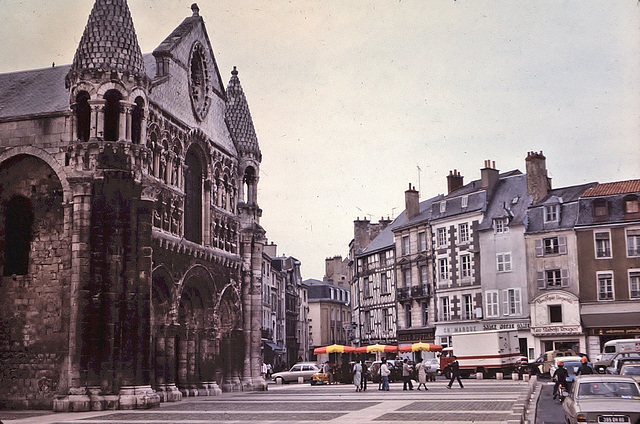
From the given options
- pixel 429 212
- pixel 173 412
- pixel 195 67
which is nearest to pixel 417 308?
pixel 429 212

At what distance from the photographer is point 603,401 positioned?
14750mm

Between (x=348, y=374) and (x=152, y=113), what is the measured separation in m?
22.4

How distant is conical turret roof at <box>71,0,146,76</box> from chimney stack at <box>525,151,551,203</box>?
31464 mm

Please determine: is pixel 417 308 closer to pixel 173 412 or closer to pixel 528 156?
pixel 528 156

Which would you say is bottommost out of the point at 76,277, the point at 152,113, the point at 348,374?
the point at 348,374

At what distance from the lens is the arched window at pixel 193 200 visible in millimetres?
32406

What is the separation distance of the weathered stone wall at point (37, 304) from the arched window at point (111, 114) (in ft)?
7.41

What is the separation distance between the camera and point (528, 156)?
5175 centimetres

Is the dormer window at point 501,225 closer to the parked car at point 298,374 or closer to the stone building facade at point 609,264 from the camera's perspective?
the stone building facade at point 609,264

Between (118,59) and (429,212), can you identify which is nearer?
(118,59)

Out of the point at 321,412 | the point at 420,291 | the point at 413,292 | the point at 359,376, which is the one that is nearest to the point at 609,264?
the point at 420,291

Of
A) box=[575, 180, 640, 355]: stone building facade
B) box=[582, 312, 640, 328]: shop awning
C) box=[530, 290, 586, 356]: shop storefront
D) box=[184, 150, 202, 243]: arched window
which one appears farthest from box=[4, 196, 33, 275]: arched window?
box=[582, 312, 640, 328]: shop awning

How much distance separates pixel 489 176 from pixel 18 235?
3535 cm

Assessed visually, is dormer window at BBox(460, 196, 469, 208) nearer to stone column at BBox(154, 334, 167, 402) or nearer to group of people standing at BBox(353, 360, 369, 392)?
group of people standing at BBox(353, 360, 369, 392)
